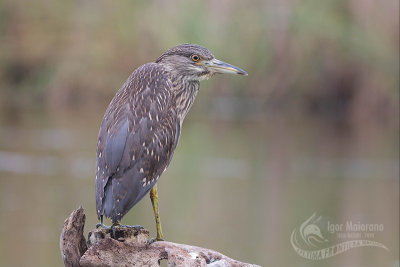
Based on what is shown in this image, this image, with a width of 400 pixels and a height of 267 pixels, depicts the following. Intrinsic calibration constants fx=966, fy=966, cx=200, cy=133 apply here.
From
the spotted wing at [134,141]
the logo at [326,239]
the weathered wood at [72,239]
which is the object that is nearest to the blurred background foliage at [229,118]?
the logo at [326,239]

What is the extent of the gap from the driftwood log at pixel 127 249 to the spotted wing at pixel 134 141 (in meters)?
0.16

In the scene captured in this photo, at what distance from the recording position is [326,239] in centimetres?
1191

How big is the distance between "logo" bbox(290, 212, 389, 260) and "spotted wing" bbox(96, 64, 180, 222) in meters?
4.32

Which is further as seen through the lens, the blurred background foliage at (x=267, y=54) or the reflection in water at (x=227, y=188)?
the blurred background foliage at (x=267, y=54)

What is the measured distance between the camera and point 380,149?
66.1 feet

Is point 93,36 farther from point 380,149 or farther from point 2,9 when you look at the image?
point 380,149

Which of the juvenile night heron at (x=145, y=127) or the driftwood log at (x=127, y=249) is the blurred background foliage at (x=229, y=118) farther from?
the driftwood log at (x=127, y=249)

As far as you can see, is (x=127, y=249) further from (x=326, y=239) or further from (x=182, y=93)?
(x=326, y=239)

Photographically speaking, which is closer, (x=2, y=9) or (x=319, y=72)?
(x=319, y=72)

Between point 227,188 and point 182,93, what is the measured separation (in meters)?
7.67

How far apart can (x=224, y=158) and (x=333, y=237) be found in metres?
6.29

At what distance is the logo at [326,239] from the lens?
11461mm

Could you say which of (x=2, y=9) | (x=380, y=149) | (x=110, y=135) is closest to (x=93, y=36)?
(x=2, y=9)

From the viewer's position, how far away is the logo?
1146cm
